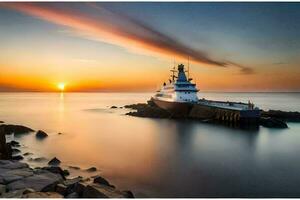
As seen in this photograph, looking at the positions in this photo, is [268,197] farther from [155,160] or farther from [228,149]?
[228,149]

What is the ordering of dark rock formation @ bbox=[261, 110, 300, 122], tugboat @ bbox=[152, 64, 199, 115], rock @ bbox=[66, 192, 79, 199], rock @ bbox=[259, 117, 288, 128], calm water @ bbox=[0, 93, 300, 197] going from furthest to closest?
tugboat @ bbox=[152, 64, 199, 115] → dark rock formation @ bbox=[261, 110, 300, 122] → rock @ bbox=[259, 117, 288, 128] → calm water @ bbox=[0, 93, 300, 197] → rock @ bbox=[66, 192, 79, 199]

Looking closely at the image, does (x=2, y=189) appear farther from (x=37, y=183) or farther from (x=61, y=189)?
(x=61, y=189)

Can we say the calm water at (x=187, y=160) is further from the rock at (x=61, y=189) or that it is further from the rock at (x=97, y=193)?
the rock at (x=61, y=189)

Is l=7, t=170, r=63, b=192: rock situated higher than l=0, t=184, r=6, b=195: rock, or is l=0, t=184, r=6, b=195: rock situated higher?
l=0, t=184, r=6, b=195: rock

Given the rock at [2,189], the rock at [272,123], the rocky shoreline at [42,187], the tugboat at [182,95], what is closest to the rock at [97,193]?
the rocky shoreline at [42,187]

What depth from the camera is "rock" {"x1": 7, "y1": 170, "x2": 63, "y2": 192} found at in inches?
147

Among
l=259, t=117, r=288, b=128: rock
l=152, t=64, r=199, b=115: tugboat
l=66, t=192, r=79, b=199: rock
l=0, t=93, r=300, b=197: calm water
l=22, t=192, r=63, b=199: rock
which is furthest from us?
l=152, t=64, r=199, b=115: tugboat

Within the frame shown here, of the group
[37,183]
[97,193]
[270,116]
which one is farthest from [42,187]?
[270,116]

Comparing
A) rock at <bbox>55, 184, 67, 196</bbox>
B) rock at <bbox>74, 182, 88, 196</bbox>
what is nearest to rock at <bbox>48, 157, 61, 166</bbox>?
rock at <bbox>55, 184, 67, 196</bbox>

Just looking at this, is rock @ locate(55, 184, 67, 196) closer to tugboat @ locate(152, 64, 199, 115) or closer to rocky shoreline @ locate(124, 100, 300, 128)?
rocky shoreline @ locate(124, 100, 300, 128)

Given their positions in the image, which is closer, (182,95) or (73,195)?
(73,195)

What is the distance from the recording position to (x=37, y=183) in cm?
387

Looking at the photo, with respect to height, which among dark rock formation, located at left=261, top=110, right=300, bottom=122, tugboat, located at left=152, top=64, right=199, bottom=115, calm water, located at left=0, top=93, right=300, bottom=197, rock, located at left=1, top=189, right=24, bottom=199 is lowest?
calm water, located at left=0, top=93, right=300, bottom=197

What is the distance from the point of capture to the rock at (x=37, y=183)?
3.73 metres
